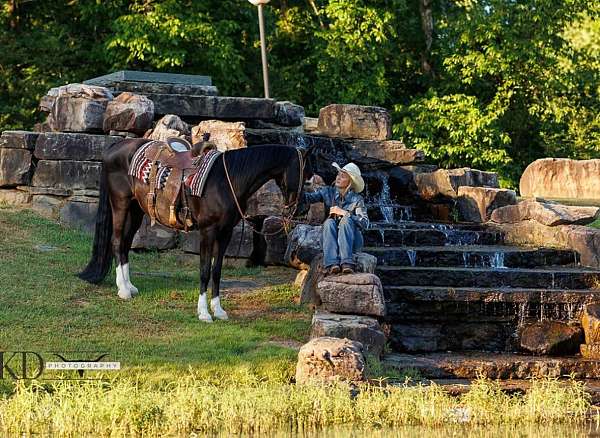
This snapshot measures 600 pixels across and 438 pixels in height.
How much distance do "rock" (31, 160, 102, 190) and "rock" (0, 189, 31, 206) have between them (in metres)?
0.51

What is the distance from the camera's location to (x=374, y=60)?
2581 centimetres

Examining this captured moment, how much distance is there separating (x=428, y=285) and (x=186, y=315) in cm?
298

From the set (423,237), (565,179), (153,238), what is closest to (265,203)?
(153,238)

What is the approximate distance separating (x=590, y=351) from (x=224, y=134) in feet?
21.4

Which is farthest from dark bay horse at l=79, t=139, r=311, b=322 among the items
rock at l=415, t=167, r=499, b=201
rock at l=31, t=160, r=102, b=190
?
rock at l=415, t=167, r=499, b=201

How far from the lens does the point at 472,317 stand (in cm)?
1245

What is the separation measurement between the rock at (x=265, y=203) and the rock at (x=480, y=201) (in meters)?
3.24

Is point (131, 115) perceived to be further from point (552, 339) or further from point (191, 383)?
point (191, 383)

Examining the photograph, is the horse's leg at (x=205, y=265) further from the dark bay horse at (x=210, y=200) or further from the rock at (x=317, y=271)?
the rock at (x=317, y=271)

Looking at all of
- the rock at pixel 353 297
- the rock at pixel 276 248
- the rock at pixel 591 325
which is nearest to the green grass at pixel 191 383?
the rock at pixel 353 297

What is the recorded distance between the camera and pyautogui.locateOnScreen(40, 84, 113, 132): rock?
685 inches

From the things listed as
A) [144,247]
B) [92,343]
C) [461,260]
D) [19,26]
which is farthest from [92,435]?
[19,26]

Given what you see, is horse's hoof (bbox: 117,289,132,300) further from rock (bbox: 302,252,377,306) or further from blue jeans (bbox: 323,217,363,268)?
blue jeans (bbox: 323,217,363,268)

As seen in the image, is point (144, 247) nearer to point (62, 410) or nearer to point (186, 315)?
point (186, 315)
